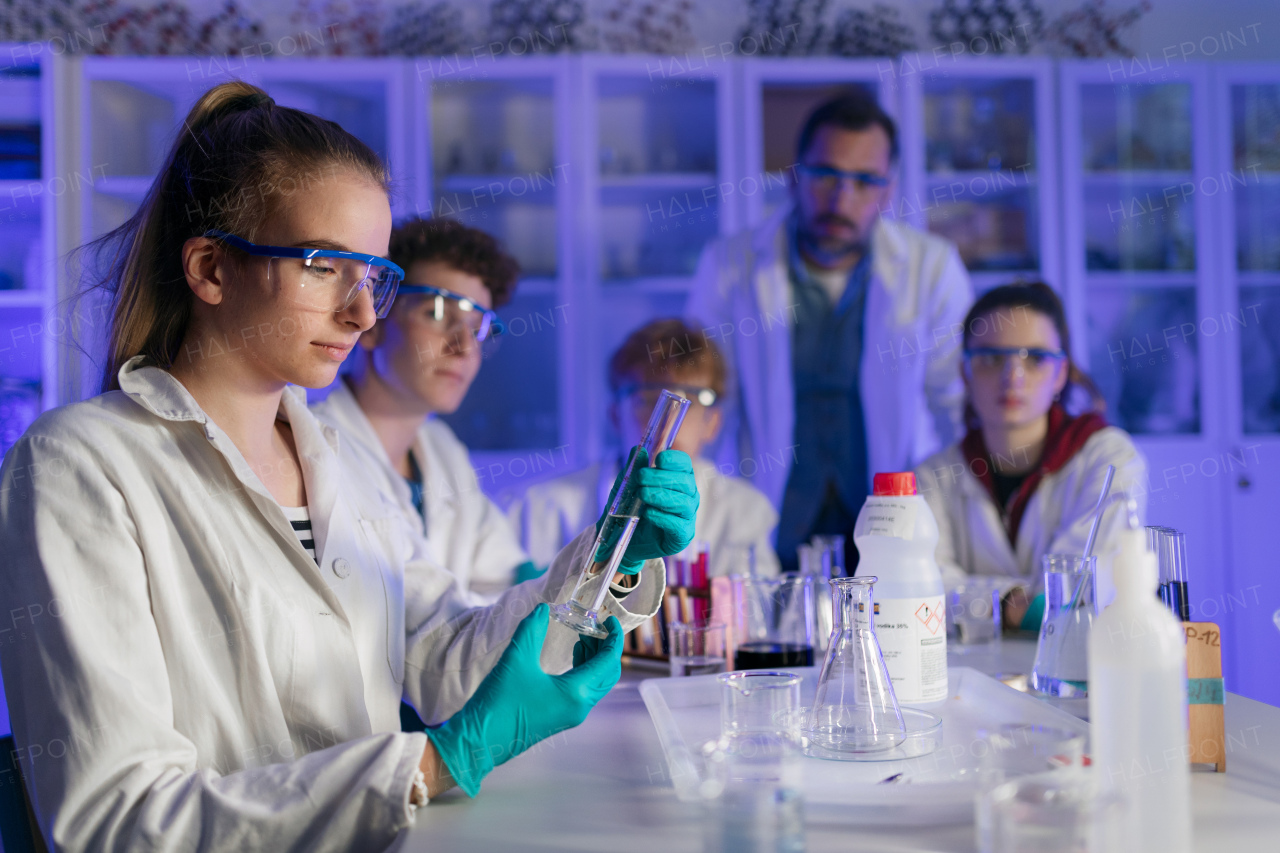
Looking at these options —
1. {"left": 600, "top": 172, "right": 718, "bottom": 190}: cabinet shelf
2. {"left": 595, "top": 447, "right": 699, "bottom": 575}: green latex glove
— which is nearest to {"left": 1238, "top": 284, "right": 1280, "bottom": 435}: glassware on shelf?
{"left": 600, "top": 172, "right": 718, "bottom": 190}: cabinet shelf

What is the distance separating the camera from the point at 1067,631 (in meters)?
1.27

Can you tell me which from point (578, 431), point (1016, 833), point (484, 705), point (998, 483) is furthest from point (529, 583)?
point (578, 431)

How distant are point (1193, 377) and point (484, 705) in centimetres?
344

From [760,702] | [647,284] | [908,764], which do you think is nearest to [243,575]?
[760,702]

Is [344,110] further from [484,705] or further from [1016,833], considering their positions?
[1016,833]

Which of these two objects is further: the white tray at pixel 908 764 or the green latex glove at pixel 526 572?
the green latex glove at pixel 526 572

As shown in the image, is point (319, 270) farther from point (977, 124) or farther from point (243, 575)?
point (977, 124)

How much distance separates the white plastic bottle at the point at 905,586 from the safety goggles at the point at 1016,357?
1.44m

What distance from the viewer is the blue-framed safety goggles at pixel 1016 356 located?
97.7 inches

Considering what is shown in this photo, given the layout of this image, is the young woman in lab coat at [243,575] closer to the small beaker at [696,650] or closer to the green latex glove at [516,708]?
the green latex glove at [516,708]

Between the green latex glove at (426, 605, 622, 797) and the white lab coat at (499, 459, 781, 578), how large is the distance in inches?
61.7

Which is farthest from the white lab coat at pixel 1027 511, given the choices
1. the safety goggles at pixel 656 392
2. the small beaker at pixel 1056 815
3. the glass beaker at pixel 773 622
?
the small beaker at pixel 1056 815

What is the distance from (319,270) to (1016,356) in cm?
190

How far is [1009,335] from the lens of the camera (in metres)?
2.52
